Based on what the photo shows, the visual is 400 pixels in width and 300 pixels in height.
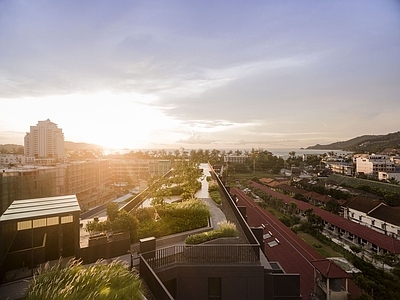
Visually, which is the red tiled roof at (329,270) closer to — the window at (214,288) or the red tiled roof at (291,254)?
the red tiled roof at (291,254)

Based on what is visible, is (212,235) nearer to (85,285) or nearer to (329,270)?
(85,285)

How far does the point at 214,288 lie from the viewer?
12.5ft

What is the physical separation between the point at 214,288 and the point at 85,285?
218 centimetres

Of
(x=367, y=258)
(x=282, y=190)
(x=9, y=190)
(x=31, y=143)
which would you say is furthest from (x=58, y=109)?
(x=282, y=190)

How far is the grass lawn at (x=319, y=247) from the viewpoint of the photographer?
1420 centimetres

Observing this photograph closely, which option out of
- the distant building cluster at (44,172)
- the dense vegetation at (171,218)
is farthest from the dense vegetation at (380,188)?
the dense vegetation at (171,218)

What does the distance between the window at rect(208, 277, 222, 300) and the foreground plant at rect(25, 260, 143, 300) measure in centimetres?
165

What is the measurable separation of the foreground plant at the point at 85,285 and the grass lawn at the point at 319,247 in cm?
1412

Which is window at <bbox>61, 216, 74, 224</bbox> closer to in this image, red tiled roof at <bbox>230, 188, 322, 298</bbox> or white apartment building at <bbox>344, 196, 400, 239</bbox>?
red tiled roof at <bbox>230, 188, 322, 298</bbox>

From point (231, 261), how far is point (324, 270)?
5995 millimetres

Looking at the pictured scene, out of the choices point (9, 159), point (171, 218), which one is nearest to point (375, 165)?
point (171, 218)

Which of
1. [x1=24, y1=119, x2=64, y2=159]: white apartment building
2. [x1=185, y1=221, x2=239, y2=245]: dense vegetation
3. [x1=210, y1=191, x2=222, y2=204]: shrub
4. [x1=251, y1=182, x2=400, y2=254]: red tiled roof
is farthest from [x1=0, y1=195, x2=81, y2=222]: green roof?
[x1=251, y1=182, x2=400, y2=254]: red tiled roof

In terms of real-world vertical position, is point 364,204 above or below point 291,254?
above

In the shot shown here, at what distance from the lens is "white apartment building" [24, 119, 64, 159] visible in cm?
931
